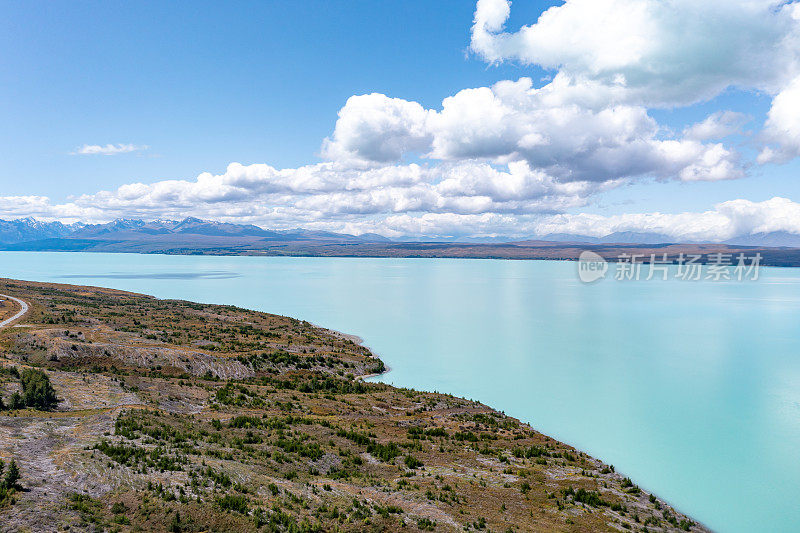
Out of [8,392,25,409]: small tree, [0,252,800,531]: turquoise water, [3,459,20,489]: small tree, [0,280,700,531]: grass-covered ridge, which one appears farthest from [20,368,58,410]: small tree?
[0,252,800,531]: turquoise water

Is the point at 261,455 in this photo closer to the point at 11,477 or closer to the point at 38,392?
the point at 11,477

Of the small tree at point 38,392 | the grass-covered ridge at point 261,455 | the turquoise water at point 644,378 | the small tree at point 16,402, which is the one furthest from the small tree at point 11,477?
the turquoise water at point 644,378

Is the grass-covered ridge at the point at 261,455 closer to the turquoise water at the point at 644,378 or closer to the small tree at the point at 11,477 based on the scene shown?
the small tree at the point at 11,477

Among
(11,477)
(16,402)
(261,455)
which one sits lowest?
(261,455)

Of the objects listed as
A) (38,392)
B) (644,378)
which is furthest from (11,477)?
(644,378)

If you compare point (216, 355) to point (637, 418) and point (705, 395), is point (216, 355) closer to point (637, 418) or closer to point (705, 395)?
point (637, 418)

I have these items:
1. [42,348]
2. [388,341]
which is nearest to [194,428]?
[42,348]

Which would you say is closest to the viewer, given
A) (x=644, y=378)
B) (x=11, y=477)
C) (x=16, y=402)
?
(x=11, y=477)
